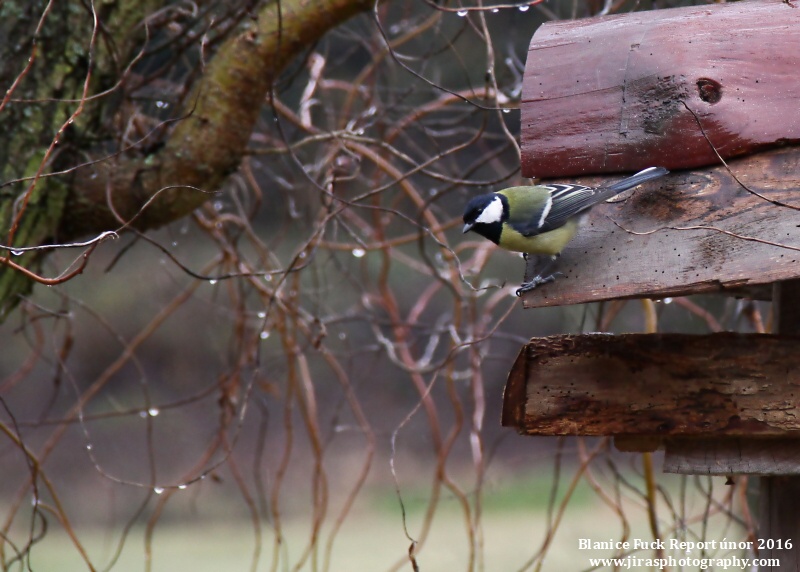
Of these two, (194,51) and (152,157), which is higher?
(194,51)

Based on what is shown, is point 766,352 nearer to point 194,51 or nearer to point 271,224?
point 194,51

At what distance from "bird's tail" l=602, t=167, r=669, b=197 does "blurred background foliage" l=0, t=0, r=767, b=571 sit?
47cm

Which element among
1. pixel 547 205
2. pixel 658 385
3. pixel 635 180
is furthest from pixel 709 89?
pixel 658 385

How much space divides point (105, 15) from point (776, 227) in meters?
1.65

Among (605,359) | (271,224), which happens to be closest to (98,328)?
(271,224)

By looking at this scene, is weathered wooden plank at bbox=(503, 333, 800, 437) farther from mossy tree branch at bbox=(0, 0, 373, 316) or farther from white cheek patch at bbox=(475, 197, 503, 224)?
mossy tree branch at bbox=(0, 0, 373, 316)

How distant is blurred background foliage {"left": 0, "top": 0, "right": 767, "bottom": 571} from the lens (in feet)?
7.99

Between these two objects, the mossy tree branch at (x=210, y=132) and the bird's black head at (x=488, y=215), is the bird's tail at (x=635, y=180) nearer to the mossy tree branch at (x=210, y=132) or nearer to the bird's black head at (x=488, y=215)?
the bird's black head at (x=488, y=215)

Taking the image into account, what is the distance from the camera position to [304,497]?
691cm

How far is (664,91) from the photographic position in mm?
1395

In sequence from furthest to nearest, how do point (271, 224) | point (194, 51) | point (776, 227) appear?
point (271, 224) < point (194, 51) < point (776, 227)

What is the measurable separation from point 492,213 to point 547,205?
0.32 meters

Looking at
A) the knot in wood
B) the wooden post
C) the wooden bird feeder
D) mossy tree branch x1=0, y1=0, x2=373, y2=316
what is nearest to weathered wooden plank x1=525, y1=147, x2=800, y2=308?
the wooden bird feeder

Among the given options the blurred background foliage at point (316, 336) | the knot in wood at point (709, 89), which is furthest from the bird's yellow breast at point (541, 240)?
the blurred background foliage at point (316, 336)
